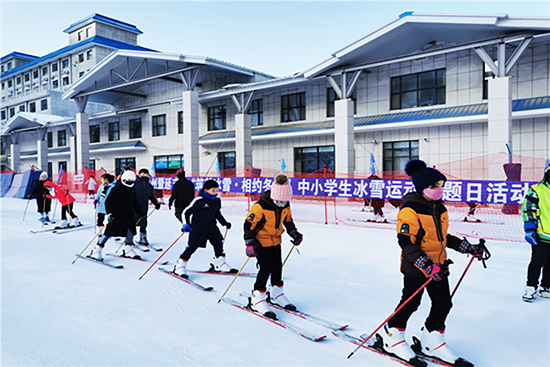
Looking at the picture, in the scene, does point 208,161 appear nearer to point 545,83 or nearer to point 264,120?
point 264,120

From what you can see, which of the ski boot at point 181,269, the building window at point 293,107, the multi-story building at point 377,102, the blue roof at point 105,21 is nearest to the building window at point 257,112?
the multi-story building at point 377,102

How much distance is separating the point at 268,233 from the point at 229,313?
1060mm

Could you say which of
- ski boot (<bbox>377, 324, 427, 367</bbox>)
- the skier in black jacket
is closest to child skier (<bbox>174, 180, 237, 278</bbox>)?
the skier in black jacket

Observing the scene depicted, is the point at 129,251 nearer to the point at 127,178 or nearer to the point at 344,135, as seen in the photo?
the point at 127,178

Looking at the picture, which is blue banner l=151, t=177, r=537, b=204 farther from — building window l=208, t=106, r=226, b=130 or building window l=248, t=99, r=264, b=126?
building window l=208, t=106, r=226, b=130

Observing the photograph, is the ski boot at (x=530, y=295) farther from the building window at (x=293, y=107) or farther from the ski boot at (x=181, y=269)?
the building window at (x=293, y=107)

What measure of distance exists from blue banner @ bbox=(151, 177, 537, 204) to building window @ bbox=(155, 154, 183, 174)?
12154 millimetres

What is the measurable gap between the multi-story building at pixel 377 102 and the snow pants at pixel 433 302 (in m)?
11.0

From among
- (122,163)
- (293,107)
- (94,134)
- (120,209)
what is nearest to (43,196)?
(120,209)

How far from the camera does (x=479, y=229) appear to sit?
9.96 metres

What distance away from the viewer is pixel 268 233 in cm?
451

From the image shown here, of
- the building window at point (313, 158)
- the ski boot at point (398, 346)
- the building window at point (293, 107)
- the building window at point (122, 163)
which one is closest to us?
the ski boot at point (398, 346)

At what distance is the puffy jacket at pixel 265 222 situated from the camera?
14.5 ft

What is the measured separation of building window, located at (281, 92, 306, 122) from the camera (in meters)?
21.3
